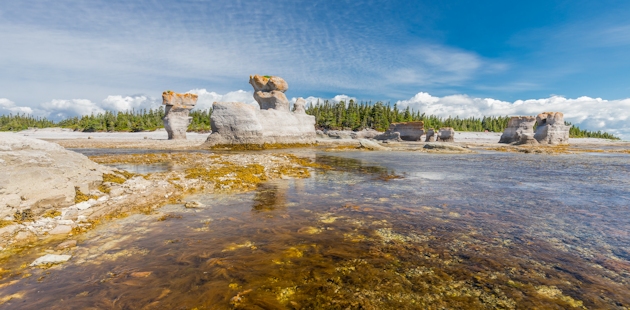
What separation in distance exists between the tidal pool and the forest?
79173 millimetres

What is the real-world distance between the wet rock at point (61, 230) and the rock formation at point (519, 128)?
64658mm

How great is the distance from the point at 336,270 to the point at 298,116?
37.4 m

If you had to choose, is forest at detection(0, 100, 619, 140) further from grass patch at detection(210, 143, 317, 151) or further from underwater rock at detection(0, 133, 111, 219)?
underwater rock at detection(0, 133, 111, 219)

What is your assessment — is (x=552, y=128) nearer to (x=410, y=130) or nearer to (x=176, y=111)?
(x=410, y=130)

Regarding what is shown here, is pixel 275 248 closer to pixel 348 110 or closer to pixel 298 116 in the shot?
pixel 298 116

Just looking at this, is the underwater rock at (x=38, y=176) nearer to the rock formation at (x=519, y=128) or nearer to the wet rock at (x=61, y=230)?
the wet rock at (x=61, y=230)

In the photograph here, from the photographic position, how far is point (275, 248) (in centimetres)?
505

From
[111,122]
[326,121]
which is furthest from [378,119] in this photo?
[111,122]

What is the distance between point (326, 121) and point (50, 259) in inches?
3501

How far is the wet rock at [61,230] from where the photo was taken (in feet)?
18.0

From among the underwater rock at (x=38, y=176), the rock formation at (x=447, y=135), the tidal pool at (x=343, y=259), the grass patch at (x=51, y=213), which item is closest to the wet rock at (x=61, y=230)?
the tidal pool at (x=343, y=259)

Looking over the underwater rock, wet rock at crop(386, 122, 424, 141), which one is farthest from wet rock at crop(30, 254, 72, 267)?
wet rock at crop(386, 122, 424, 141)

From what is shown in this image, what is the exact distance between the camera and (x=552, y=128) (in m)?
50.4

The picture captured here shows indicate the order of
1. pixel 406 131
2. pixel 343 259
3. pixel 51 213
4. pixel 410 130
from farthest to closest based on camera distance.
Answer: pixel 406 131 → pixel 410 130 → pixel 51 213 → pixel 343 259
